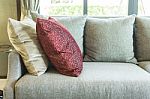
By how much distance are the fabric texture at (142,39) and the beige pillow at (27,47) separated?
1034 mm

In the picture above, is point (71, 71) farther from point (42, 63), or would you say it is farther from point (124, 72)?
point (124, 72)

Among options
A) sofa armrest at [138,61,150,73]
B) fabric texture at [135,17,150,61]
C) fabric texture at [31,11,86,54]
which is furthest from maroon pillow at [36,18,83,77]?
fabric texture at [135,17,150,61]

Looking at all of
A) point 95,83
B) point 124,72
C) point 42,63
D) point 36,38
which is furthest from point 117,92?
point 36,38

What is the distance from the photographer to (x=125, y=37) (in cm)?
268

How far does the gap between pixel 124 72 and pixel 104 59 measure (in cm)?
44

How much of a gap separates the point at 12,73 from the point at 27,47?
0.77ft

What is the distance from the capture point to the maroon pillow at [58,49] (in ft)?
7.04

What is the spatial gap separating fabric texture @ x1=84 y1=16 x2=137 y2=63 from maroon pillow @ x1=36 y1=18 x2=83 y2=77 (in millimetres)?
481

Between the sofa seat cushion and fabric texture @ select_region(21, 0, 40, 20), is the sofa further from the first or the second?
fabric texture @ select_region(21, 0, 40, 20)

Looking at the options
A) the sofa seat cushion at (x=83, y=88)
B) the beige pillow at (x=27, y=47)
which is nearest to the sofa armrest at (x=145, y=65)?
the sofa seat cushion at (x=83, y=88)

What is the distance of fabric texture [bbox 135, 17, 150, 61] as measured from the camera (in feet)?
8.93

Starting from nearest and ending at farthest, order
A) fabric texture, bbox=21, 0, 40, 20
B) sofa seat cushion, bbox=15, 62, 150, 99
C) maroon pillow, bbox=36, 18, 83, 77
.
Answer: sofa seat cushion, bbox=15, 62, 150, 99
maroon pillow, bbox=36, 18, 83, 77
fabric texture, bbox=21, 0, 40, 20

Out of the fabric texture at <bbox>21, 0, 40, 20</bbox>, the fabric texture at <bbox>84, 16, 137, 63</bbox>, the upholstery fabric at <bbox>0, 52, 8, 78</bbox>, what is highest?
the fabric texture at <bbox>21, 0, 40, 20</bbox>

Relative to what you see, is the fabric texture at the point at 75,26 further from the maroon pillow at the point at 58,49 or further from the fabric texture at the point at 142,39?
the fabric texture at the point at 142,39
